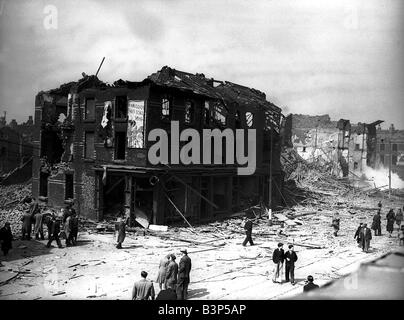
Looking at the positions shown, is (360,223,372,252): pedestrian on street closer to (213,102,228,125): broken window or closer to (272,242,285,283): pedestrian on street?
(272,242,285,283): pedestrian on street

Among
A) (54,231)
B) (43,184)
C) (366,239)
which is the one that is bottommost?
(366,239)

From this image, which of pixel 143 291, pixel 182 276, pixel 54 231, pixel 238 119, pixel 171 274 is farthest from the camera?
pixel 238 119

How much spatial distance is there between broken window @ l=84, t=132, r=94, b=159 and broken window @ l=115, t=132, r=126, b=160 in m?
2.42

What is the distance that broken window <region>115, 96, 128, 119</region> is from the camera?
26.0 m

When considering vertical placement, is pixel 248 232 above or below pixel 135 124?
below

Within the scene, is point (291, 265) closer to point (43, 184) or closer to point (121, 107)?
point (121, 107)

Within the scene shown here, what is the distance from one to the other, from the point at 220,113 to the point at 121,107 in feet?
28.7

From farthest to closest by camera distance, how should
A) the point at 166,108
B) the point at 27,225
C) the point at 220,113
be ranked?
the point at 220,113 < the point at 166,108 < the point at 27,225

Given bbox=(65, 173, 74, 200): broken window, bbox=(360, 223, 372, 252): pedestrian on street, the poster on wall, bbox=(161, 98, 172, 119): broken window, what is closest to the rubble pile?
bbox=(65, 173, 74, 200): broken window

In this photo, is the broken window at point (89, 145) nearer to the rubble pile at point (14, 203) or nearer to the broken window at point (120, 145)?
the broken window at point (120, 145)

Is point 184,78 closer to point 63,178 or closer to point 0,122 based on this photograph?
point 63,178

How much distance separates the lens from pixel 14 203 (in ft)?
106

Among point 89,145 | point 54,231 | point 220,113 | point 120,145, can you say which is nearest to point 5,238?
point 54,231
